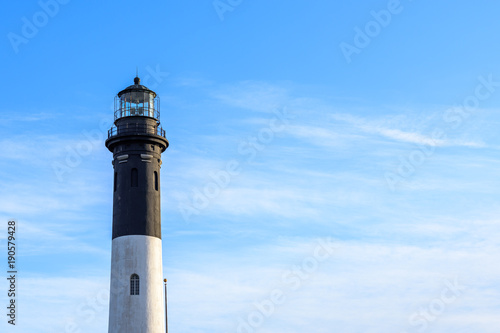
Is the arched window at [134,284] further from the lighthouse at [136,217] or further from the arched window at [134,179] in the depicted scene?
the arched window at [134,179]

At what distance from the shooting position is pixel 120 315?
177 ft

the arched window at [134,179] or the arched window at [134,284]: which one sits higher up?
the arched window at [134,179]

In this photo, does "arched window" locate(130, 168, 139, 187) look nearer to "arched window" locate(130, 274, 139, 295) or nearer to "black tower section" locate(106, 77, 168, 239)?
"black tower section" locate(106, 77, 168, 239)

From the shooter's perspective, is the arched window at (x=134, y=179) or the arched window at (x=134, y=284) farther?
the arched window at (x=134, y=179)

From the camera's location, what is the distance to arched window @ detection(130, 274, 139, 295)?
54.3 m

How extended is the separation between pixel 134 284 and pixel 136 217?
454 centimetres

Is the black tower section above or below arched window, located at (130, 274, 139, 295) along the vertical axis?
above

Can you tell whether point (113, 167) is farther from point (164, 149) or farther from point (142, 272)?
point (142, 272)

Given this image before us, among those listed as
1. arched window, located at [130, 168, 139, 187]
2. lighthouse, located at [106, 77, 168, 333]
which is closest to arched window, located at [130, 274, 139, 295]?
lighthouse, located at [106, 77, 168, 333]

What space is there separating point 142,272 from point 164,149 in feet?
31.2

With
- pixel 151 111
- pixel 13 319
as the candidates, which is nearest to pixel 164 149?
pixel 151 111

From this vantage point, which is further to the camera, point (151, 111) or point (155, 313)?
point (151, 111)

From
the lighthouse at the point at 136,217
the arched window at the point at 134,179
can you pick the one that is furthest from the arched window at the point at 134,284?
the arched window at the point at 134,179

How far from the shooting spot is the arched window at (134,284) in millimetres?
54281
